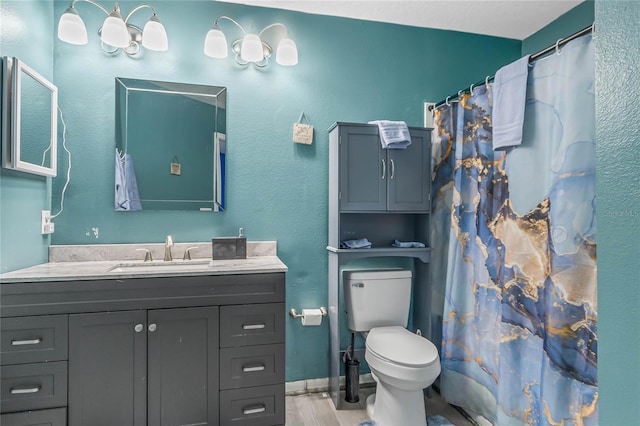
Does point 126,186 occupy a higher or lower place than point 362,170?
lower

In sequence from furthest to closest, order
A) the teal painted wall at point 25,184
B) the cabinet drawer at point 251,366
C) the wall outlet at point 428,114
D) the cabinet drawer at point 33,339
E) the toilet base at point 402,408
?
the wall outlet at point 428,114 < the toilet base at point 402,408 < the cabinet drawer at point 251,366 < the teal painted wall at point 25,184 < the cabinet drawer at point 33,339

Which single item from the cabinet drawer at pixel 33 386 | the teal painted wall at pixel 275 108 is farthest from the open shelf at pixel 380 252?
the cabinet drawer at pixel 33 386

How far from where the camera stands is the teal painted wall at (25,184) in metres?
1.64

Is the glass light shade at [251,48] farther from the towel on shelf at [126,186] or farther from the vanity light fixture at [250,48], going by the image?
the towel on shelf at [126,186]

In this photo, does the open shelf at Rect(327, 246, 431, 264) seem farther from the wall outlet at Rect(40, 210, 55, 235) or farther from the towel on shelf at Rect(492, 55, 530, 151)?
the wall outlet at Rect(40, 210, 55, 235)

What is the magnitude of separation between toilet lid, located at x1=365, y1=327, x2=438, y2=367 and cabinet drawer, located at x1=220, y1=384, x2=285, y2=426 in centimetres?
58

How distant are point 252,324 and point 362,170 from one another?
1.15 meters

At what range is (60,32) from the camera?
1873mm

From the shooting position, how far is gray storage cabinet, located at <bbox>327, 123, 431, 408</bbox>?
2193 millimetres

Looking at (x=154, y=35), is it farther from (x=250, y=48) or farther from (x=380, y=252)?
(x=380, y=252)

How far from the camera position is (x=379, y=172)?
224 cm

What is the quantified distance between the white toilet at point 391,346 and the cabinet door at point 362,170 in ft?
1.54

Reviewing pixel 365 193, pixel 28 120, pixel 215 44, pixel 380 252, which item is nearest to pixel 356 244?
pixel 380 252

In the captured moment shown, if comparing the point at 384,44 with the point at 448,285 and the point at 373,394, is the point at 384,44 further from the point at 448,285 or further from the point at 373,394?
the point at 373,394
